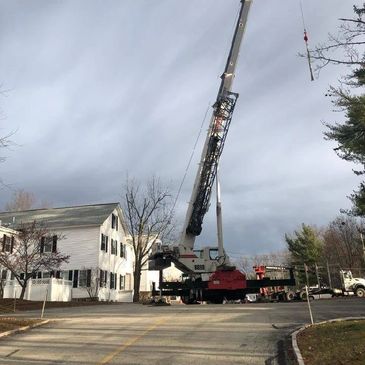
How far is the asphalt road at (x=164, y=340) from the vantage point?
10272 millimetres

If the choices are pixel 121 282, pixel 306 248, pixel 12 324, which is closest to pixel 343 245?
pixel 306 248

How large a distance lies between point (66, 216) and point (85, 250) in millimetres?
5589

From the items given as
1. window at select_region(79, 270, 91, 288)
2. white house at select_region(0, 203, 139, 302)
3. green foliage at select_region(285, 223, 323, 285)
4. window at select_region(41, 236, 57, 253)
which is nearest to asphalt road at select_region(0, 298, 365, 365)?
white house at select_region(0, 203, 139, 302)

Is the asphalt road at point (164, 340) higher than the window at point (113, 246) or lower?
lower

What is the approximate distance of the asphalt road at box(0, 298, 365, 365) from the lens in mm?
10272

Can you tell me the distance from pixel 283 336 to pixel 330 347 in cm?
266

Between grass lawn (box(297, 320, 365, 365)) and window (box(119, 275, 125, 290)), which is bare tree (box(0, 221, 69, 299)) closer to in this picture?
window (box(119, 275, 125, 290))

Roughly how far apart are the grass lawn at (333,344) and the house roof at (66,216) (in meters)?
32.8

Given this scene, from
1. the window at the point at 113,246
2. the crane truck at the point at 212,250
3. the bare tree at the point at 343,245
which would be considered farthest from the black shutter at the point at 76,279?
the bare tree at the point at 343,245

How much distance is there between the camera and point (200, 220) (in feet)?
95.1

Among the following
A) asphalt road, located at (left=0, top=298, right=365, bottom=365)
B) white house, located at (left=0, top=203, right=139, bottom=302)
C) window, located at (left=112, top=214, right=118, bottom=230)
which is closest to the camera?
asphalt road, located at (left=0, top=298, right=365, bottom=365)

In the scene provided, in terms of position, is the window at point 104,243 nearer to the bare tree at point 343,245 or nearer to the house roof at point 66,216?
the house roof at point 66,216

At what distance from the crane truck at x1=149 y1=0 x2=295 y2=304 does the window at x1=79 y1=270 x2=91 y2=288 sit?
572 inches

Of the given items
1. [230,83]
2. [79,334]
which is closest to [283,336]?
[79,334]
